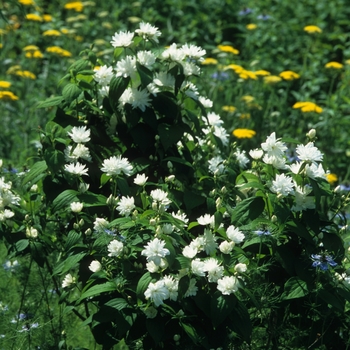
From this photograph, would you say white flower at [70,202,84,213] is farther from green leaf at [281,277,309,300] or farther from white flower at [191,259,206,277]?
green leaf at [281,277,309,300]

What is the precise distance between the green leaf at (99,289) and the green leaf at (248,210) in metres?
0.54

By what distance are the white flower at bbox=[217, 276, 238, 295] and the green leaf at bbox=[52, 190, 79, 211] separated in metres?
0.71

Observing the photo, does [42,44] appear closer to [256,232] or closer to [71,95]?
[71,95]

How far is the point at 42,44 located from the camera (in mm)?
7949

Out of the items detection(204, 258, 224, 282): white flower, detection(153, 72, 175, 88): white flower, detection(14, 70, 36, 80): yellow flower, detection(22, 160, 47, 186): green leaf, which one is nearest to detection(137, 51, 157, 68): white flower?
detection(153, 72, 175, 88): white flower

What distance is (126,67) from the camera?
328 centimetres

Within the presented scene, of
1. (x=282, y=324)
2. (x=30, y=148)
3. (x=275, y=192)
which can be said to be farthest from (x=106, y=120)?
(x=30, y=148)

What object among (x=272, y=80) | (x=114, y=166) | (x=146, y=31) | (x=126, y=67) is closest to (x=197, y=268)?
(x=114, y=166)

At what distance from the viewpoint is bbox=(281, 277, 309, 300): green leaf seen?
9.75 ft

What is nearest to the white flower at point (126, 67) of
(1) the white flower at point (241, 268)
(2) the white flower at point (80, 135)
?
(2) the white flower at point (80, 135)

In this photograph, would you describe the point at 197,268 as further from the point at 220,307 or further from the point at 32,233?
the point at 32,233

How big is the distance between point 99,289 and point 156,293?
25cm

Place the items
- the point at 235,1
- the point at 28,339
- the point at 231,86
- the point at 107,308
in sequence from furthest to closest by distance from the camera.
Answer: the point at 235,1
the point at 231,86
the point at 28,339
the point at 107,308

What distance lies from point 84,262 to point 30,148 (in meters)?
2.76
